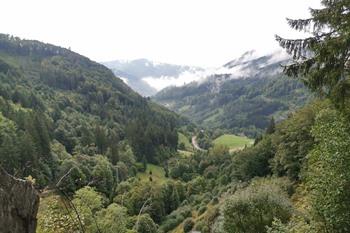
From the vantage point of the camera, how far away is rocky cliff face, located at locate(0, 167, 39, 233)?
7.41 m

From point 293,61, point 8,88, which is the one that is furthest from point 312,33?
point 8,88

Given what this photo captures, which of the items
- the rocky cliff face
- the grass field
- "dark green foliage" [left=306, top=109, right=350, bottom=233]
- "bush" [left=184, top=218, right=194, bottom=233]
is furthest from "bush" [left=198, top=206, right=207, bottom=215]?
the rocky cliff face

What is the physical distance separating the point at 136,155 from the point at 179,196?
216ft

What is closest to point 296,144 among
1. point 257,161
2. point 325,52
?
point 257,161

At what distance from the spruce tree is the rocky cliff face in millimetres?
13653

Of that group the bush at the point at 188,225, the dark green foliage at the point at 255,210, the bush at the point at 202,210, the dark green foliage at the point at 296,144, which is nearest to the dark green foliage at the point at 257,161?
the bush at the point at 202,210

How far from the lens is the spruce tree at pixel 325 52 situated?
717 inches

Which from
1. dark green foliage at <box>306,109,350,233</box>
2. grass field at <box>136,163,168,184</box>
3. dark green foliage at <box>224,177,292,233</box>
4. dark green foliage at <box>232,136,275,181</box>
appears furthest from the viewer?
grass field at <box>136,163,168,184</box>

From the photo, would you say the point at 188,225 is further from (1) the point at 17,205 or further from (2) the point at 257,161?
(1) the point at 17,205

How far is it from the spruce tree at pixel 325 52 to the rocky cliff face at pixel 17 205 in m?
13.7

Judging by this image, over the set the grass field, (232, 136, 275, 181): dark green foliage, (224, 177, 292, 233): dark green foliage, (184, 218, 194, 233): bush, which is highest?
(224, 177, 292, 233): dark green foliage

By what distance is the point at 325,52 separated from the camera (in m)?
18.4

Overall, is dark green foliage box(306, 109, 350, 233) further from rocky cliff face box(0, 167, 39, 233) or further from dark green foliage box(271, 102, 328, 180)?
dark green foliage box(271, 102, 328, 180)

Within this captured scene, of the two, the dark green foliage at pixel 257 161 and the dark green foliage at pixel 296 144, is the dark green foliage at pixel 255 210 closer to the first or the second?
the dark green foliage at pixel 296 144
